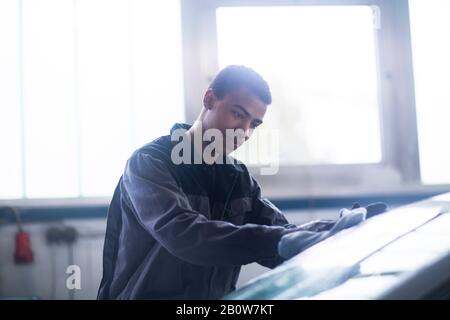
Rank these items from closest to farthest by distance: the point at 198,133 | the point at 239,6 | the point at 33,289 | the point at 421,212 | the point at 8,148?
1. the point at 421,212
2. the point at 198,133
3. the point at 33,289
4. the point at 8,148
5. the point at 239,6

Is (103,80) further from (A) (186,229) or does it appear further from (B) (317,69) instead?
(A) (186,229)

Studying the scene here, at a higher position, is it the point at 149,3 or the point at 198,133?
the point at 149,3

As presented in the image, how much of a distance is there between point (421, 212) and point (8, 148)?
1.06m

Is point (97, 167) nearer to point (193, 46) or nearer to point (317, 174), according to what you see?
point (193, 46)

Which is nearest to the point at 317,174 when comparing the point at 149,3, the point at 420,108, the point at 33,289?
the point at 420,108

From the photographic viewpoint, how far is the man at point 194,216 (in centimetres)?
68

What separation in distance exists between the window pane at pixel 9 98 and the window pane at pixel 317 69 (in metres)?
0.54

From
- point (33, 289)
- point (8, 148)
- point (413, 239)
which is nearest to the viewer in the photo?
point (413, 239)

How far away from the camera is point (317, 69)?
1.43m

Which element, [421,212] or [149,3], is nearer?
[421,212]

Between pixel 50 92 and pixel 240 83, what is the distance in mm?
630

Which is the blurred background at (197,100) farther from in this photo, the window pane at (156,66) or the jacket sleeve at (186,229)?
the jacket sleeve at (186,229)

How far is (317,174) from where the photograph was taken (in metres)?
1.37

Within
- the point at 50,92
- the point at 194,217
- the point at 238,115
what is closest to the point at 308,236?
the point at 194,217
